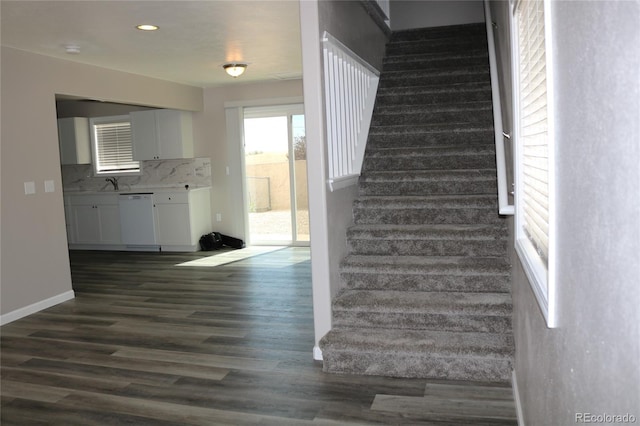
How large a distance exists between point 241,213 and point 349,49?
452 cm

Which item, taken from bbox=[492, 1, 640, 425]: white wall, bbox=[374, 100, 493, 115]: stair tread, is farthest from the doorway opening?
bbox=[492, 1, 640, 425]: white wall

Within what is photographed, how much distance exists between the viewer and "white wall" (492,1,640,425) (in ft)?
2.61

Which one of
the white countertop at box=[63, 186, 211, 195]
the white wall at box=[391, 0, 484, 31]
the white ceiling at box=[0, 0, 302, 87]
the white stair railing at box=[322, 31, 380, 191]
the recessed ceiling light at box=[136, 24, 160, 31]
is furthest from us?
the white countertop at box=[63, 186, 211, 195]

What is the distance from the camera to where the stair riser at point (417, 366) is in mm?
3092

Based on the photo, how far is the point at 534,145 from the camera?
1.93m

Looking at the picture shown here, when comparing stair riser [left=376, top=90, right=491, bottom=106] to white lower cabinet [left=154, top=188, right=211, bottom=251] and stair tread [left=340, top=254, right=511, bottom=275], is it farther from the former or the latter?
white lower cabinet [left=154, top=188, right=211, bottom=251]

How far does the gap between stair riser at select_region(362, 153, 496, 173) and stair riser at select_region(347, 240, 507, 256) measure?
35.7 inches

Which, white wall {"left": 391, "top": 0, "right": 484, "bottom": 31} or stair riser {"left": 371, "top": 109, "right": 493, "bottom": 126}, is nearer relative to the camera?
stair riser {"left": 371, "top": 109, "right": 493, "bottom": 126}

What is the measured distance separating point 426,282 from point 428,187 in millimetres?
1083

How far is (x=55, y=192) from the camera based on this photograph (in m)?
5.39

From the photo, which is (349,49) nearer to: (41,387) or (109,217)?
(41,387)

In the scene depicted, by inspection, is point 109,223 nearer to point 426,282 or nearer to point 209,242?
point 209,242

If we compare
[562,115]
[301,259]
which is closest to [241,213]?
[301,259]

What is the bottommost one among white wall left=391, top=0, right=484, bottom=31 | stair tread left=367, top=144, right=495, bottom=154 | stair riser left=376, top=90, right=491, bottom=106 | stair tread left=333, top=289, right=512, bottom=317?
stair tread left=333, top=289, right=512, bottom=317
